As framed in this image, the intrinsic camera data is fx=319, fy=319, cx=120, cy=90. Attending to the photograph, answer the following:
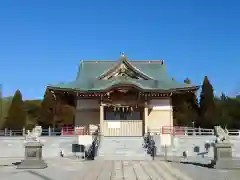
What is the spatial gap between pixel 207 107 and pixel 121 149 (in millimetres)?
29841

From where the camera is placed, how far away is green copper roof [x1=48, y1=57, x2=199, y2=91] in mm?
28453

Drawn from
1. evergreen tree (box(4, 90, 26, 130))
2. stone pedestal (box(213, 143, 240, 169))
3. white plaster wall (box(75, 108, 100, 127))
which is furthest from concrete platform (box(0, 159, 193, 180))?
evergreen tree (box(4, 90, 26, 130))

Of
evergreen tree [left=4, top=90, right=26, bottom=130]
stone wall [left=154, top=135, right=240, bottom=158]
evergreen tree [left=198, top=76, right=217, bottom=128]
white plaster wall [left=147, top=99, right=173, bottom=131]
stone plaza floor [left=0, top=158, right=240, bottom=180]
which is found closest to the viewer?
stone plaza floor [left=0, top=158, right=240, bottom=180]

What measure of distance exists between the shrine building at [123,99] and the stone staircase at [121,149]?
115 inches

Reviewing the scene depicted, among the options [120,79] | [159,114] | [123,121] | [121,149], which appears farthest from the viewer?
[120,79]

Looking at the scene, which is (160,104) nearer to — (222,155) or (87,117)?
(87,117)

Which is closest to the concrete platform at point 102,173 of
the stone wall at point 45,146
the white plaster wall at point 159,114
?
the stone wall at point 45,146

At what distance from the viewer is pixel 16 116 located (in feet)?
158

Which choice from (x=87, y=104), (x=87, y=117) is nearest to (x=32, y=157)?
(x=87, y=117)

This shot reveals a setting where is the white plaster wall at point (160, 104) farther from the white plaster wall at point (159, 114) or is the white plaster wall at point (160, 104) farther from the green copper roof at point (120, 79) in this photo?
the green copper roof at point (120, 79)

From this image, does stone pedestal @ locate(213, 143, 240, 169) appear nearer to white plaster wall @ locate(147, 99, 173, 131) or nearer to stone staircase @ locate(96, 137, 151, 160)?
stone staircase @ locate(96, 137, 151, 160)

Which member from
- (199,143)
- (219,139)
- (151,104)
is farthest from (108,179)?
(151,104)

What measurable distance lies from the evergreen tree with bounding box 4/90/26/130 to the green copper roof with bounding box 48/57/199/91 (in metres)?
18.2

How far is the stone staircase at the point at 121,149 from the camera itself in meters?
22.1
